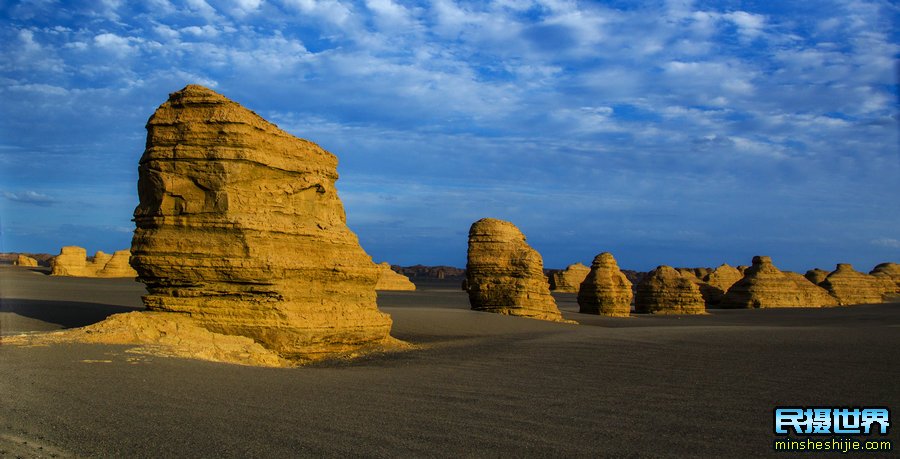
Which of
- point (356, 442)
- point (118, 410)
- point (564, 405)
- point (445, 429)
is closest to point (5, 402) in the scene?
point (118, 410)

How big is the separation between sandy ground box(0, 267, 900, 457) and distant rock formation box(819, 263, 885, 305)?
131 ft

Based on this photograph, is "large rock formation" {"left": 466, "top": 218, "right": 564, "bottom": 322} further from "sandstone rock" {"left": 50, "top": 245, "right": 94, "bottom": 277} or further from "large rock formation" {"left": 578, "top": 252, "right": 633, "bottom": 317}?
"sandstone rock" {"left": 50, "top": 245, "right": 94, "bottom": 277}

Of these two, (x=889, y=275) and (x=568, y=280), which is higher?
(x=889, y=275)

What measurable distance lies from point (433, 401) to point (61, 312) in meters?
12.3

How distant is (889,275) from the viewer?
59.5 m

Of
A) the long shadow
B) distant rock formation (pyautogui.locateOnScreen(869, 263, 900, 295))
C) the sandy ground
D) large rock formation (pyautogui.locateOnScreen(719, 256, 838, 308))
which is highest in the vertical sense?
distant rock formation (pyautogui.locateOnScreen(869, 263, 900, 295))

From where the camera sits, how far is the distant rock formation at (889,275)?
185 feet

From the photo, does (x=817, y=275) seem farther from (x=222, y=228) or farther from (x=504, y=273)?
(x=222, y=228)

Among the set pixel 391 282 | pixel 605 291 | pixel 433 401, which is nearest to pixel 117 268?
pixel 391 282

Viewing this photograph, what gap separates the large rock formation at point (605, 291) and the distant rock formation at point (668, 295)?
4.00 meters

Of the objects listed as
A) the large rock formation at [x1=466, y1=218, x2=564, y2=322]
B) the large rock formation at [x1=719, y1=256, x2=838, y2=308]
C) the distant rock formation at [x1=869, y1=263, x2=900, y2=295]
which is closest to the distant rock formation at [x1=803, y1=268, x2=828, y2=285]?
the distant rock formation at [x1=869, y1=263, x2=900, y2=295]

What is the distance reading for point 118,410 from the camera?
5340 millimetres

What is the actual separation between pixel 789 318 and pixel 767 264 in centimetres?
1091

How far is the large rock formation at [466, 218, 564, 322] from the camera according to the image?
22.7m
